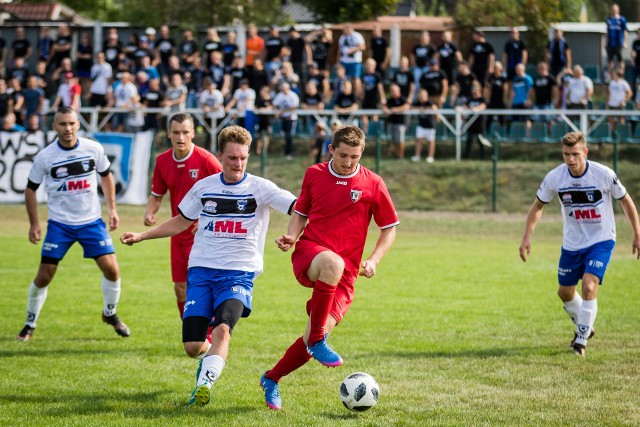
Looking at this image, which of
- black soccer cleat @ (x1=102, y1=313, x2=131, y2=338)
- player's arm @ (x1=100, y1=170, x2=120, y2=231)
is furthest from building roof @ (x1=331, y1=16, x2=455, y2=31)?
black soccer cleat @ (x1=102, y1=313, x2=131, y2=338)

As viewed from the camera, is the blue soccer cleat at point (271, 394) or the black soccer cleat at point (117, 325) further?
the black soccer cleat at point (117, 325)

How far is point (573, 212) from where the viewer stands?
9891 mm

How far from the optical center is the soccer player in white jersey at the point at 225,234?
24.3 feet

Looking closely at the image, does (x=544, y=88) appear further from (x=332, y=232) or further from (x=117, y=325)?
(x=332, y=232)

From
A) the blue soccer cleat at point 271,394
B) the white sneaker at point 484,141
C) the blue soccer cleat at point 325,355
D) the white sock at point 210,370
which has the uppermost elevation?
the blue soccer cleat at point 325,355

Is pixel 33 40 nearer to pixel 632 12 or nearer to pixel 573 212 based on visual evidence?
pixel 573 212

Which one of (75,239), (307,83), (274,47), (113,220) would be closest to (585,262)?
(113,220)

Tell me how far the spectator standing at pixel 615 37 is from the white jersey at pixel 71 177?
64.2 ft

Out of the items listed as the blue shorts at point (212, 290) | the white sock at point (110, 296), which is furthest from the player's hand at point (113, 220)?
the blue shorts at point (212, 290)

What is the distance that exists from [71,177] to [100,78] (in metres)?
17.6

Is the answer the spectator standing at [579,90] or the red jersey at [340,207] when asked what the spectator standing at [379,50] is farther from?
the red jersey at [340,207]

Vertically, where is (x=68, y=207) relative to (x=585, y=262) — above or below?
above

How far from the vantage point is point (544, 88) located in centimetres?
2502

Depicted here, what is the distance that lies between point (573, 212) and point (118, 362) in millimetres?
4680
